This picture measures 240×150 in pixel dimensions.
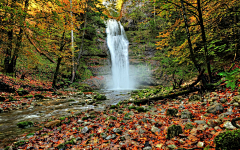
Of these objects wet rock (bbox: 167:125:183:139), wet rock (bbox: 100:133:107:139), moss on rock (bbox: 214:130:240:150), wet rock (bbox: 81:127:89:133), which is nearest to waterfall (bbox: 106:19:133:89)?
wet rock (bbox: 81:127:89:133)

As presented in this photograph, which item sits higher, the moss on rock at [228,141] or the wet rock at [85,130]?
the moss on rock at [228,141]

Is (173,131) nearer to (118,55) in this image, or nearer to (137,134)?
(137,134)

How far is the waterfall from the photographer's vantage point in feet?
64.8

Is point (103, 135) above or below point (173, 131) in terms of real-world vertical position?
below

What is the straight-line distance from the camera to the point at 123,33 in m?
25.9

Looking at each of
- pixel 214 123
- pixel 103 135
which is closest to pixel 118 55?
pixel 103 135

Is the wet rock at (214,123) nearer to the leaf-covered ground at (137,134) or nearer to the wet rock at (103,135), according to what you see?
the leaf-covered ground at (137,134)

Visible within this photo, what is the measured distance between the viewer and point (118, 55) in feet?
→ 72.9

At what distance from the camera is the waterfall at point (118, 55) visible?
19.8m

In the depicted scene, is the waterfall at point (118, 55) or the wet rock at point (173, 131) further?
the waterfall at point (118, 55)

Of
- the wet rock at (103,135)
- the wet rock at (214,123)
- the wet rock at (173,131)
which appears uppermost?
the wet rock at (214,123)

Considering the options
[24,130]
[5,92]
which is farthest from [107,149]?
[5,92]

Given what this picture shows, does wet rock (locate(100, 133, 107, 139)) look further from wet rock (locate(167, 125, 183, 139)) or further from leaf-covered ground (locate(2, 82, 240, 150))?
wet rock (locate(167, 125, 183, 139))

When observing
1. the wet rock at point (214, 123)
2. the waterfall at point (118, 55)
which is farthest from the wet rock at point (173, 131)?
the waterfall at point (118, 55)
